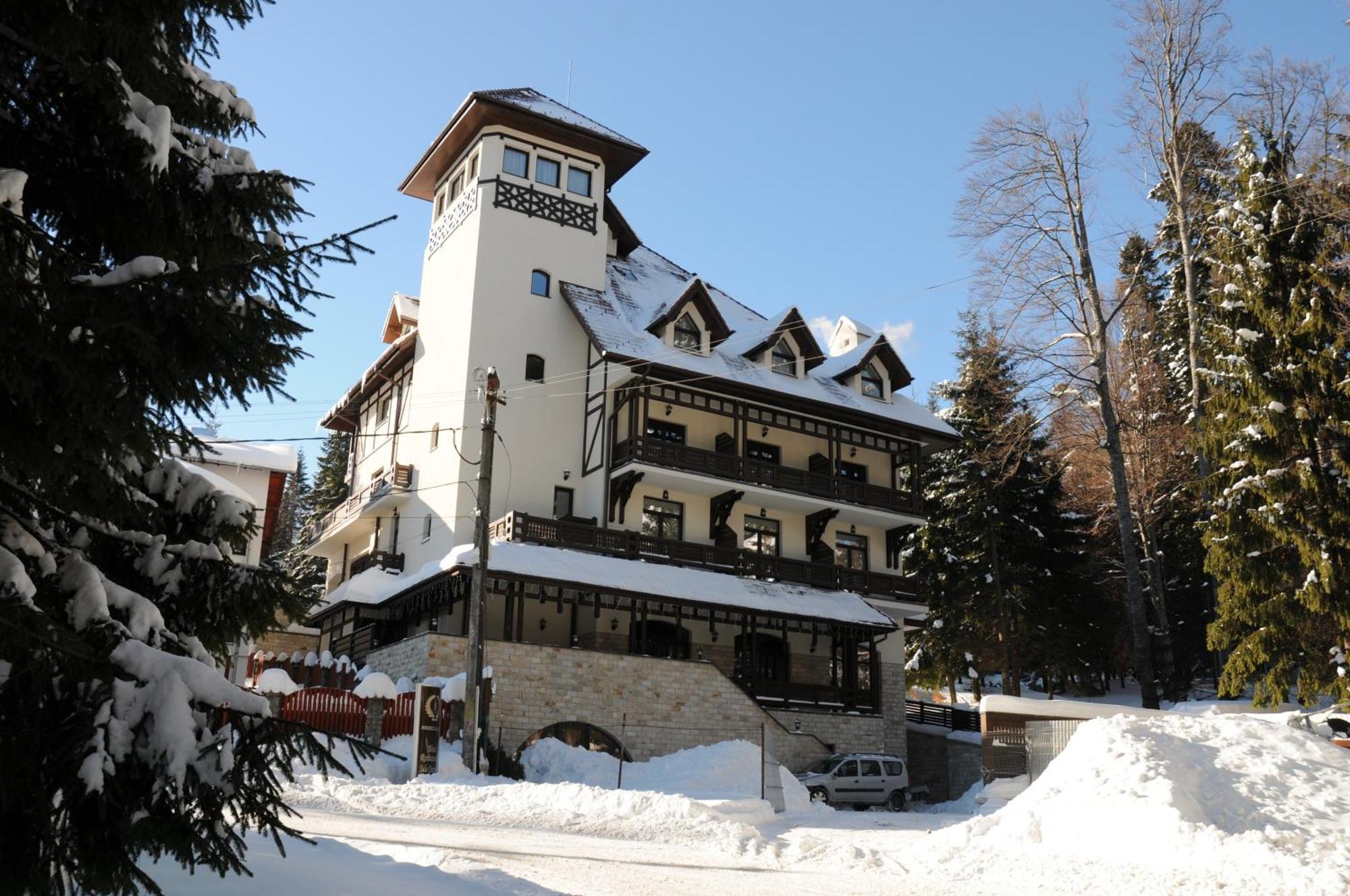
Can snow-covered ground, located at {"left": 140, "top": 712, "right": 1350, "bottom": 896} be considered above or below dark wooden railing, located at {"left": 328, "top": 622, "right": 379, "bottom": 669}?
below

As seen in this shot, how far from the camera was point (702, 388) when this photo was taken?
117 ft

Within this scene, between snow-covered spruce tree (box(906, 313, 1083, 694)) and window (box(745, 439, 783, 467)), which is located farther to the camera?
snow-covered spruce tree (box(906, 313, 1083, 694))

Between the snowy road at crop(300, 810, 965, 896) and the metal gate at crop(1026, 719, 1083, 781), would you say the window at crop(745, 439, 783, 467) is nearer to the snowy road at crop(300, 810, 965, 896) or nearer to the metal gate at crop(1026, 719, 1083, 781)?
the metal gate at crop(1026, 719, 1083, 781)

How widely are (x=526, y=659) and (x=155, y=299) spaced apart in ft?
76.3

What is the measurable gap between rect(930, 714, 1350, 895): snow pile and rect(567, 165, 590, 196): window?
26279 millimetres

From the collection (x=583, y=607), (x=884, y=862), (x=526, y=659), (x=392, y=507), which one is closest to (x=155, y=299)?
(x=884, y=862)

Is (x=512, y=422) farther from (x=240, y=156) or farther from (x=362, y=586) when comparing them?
(x=240, y=156)

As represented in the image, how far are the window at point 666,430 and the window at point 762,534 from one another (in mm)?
3668

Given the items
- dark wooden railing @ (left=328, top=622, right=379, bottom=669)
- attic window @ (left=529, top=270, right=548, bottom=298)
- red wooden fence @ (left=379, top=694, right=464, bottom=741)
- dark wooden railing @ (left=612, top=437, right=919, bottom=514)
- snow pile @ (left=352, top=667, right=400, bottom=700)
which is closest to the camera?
snow pile @ (left=352, top=667, right=400, bottom=700)

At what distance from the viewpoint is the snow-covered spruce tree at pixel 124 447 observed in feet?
15.7

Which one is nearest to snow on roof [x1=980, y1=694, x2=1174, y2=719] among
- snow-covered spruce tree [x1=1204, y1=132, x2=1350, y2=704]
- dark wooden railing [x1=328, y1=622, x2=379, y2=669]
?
snow-covered spruce tree [x1=1204, y1=132, x2=1350, y2=704]

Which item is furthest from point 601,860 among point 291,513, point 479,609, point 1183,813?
point 291,513

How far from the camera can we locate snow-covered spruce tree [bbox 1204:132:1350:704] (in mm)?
24938

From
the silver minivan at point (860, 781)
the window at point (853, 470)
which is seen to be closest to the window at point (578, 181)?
the window at point (853, 470)
